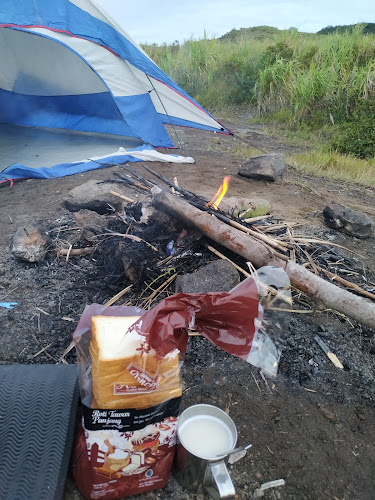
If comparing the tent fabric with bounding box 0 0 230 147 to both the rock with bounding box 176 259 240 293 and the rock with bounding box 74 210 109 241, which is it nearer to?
the rock with bounding box 74 210 109 241

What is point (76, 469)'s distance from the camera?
1.54 m

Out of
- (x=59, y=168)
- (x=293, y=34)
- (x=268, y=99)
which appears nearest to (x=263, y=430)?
(x=59, y=168)

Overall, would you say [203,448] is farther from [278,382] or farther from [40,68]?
[40,68]

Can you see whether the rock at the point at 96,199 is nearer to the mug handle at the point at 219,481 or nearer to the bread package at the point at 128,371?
the bread package at the point at 128,371

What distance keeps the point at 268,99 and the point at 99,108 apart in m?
5.05

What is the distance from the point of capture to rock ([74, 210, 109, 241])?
3.14m

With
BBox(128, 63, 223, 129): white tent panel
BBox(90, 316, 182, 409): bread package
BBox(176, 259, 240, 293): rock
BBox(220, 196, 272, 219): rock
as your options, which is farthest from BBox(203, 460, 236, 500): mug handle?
BBox(128, 63, 223, 129): white tent panel

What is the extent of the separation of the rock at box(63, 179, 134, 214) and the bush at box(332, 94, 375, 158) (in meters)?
4.97

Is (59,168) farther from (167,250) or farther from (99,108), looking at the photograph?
(167,250)

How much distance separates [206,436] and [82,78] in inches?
249

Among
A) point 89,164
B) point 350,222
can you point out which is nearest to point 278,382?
point 350,222

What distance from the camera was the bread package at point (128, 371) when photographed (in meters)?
1.32

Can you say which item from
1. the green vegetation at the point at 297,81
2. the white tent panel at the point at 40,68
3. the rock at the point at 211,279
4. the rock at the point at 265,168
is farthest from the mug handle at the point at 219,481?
the white tent panel at the point at 40,68

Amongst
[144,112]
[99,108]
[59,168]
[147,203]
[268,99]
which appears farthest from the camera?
[268,99]
